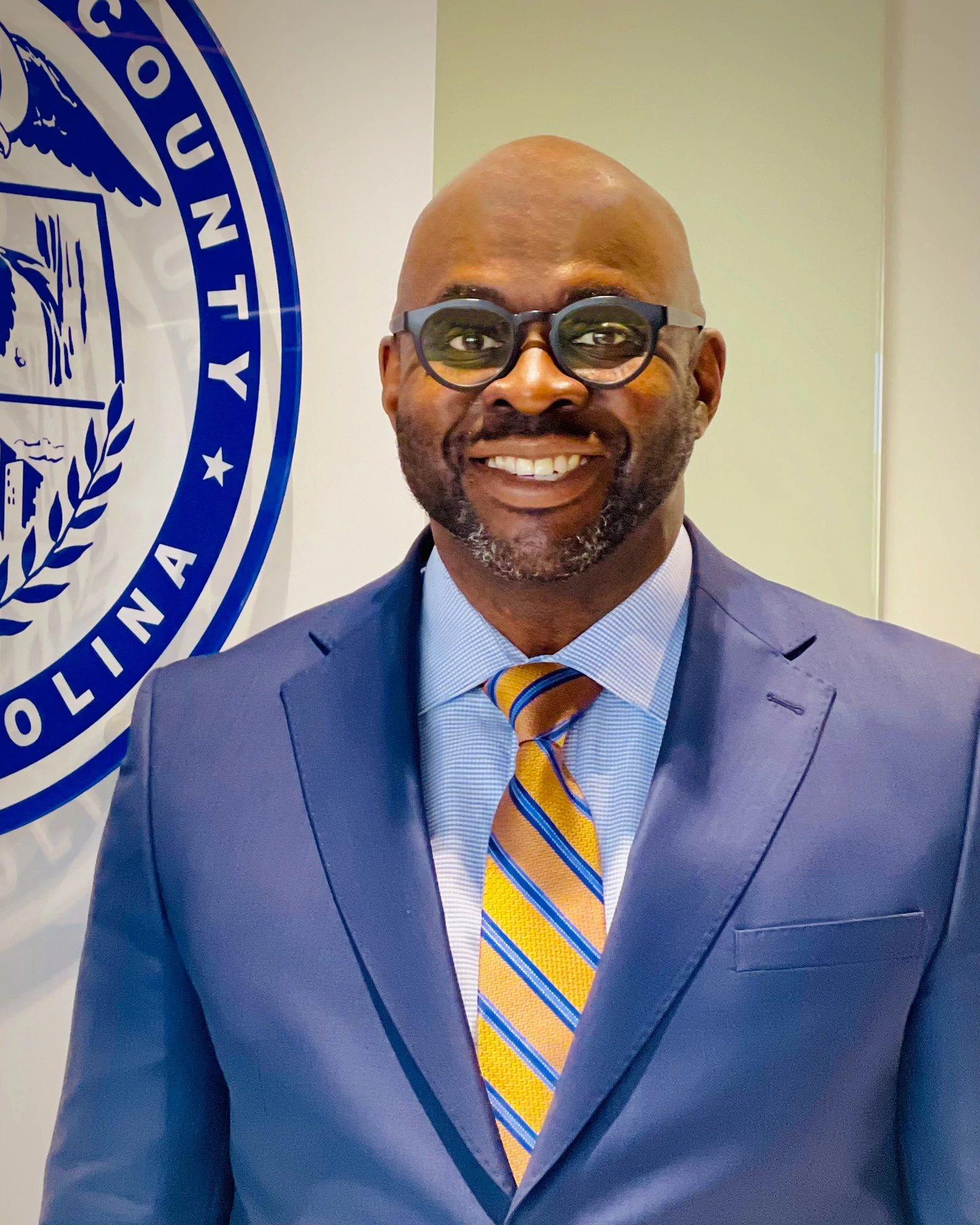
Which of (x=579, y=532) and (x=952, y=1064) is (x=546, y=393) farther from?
(x=952, y=1064)

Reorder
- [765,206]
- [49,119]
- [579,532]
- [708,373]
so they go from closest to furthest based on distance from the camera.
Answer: [579,532], [708,373], [49,119], [765,206]

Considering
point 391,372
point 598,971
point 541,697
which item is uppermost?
point 391,372

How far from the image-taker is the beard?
1.23 m

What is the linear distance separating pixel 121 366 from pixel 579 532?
70 cm

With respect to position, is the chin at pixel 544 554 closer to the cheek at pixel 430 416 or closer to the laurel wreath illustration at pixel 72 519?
the cheek at pixel 430 416

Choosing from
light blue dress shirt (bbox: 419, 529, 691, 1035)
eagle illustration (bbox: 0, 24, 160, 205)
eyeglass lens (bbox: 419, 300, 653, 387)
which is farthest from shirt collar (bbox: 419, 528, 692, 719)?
eagle illustration (bbox: 0, 24, 160, 205)

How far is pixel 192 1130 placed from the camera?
4.33 ft

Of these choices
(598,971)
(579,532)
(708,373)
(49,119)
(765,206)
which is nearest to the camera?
(598,971)

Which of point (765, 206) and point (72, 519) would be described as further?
point (765, 206)

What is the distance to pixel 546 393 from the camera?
3.88 feet

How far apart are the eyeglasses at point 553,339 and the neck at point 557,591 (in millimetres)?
167

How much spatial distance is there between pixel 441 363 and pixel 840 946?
0.65 m

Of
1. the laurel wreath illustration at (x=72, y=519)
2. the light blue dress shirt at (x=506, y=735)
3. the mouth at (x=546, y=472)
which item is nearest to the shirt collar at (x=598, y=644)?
the light blue dress shirt at (x=506, y=735)

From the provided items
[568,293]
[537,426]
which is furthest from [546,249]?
[537,426]
